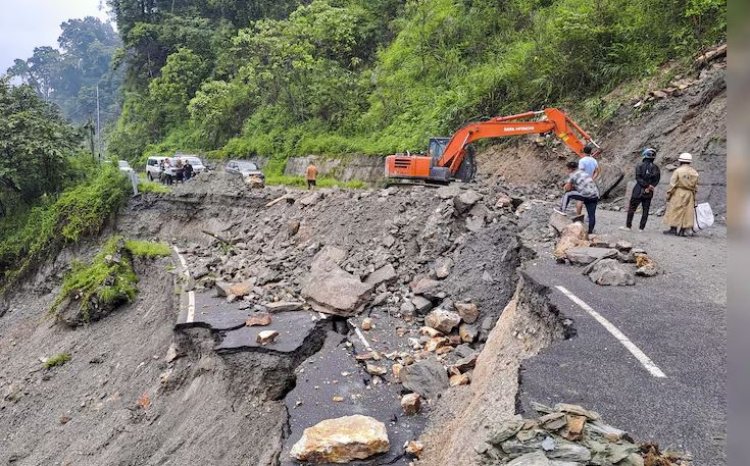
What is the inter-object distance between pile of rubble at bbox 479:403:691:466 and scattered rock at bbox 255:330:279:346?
4.79m

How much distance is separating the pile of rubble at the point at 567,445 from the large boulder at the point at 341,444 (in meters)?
1.57

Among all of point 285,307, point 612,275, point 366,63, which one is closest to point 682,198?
point 612,275

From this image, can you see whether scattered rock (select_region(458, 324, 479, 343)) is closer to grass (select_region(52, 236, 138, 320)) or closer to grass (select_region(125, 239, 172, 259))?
grass (select_region(52, 236, 138, 320))

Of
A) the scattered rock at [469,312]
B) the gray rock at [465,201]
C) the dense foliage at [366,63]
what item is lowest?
the scattered rock at [469,312]

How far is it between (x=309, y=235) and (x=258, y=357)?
566 centimetres

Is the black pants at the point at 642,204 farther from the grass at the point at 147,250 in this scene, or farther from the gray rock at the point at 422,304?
the grass at the point at 147,250

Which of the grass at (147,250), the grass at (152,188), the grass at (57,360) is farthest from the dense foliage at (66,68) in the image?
the grass at (57,360)

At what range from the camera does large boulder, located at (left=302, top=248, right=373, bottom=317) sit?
345 inches

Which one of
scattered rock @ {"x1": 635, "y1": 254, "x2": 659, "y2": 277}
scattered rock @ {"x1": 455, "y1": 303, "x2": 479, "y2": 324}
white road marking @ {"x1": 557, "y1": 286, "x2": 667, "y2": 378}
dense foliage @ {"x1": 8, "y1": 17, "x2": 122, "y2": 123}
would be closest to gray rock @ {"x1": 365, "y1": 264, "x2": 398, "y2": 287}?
scattered rock @ {"x1": 455, "y1": 303, "x2": 479, "y2": 324}

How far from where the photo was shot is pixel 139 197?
67.2ft

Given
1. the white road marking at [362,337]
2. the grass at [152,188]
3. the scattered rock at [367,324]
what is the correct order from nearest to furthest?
the white road marking at [362,337] < the scattered rock at [367,324] < the grass at [152,188]

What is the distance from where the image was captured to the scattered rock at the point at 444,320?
7.73m

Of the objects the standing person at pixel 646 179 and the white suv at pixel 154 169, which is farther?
the white suv at pixel 154 169

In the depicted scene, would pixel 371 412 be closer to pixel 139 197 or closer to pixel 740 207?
pixel 740 207
